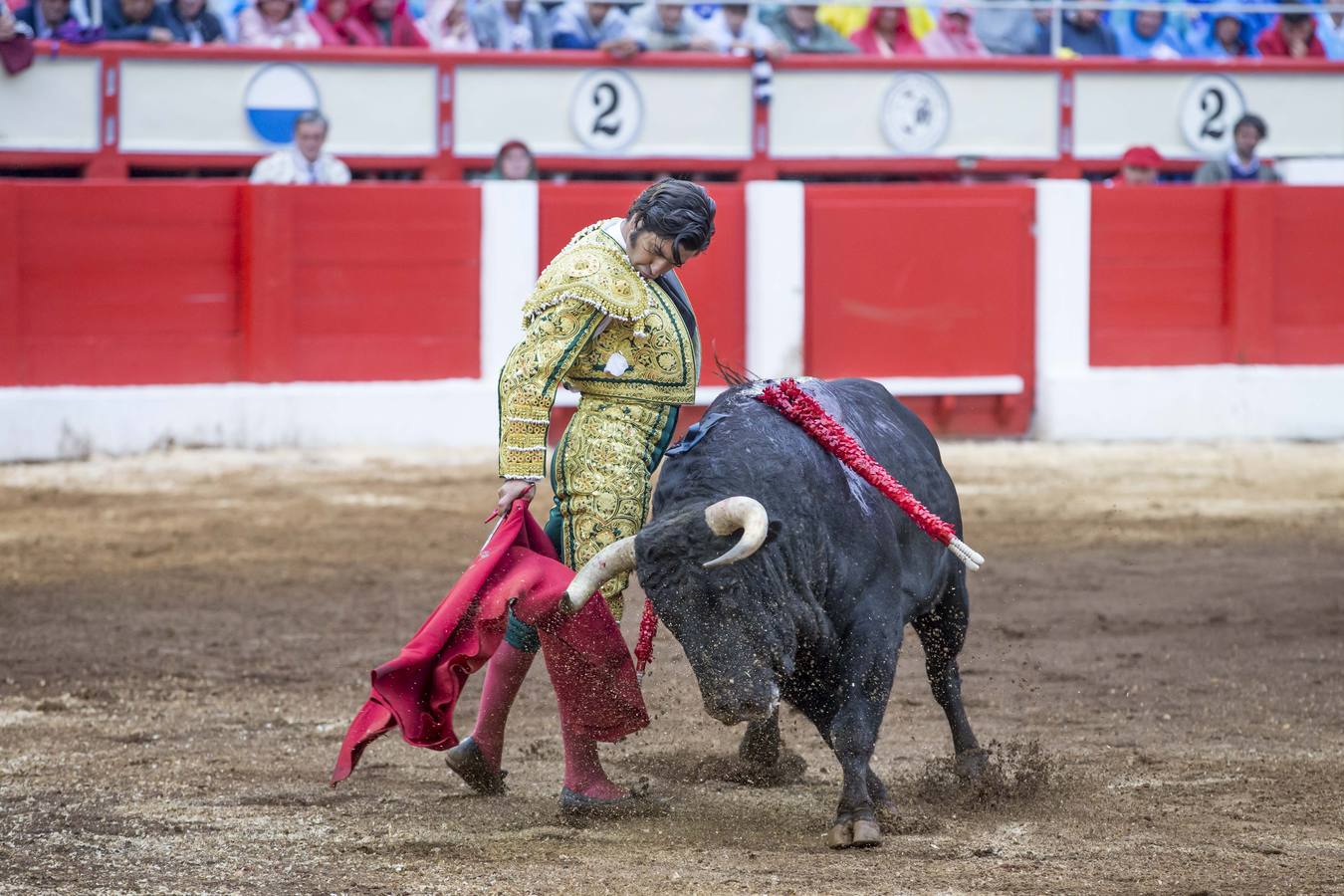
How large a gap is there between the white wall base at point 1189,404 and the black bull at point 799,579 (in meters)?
5.82

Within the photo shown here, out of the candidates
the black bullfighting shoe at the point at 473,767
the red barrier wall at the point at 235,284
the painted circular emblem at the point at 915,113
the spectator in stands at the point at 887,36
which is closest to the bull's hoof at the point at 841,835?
the black bullfighting shoe at the point at 473,767

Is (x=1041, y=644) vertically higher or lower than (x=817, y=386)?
lower

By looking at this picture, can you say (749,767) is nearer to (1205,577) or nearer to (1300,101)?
(1205,577)

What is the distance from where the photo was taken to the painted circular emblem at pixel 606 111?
31.2 feet

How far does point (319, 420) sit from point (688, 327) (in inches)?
205

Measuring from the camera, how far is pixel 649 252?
3234 millimetres

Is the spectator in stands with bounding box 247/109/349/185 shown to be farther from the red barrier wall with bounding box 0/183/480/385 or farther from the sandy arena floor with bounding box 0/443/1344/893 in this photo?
the sandy arena floor with bounding box 0/443/1344/893

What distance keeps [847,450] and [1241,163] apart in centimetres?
700

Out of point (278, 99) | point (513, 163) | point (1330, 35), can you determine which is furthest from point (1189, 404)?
point (278, 99)

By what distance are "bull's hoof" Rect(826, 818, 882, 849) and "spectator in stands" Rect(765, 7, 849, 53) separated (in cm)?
731

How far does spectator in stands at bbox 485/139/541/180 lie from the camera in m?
8.75

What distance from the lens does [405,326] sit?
28.1ft

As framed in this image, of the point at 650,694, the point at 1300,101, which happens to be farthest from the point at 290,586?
the point at 1300,101

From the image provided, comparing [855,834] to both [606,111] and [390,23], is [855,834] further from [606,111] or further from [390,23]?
[390,23]
